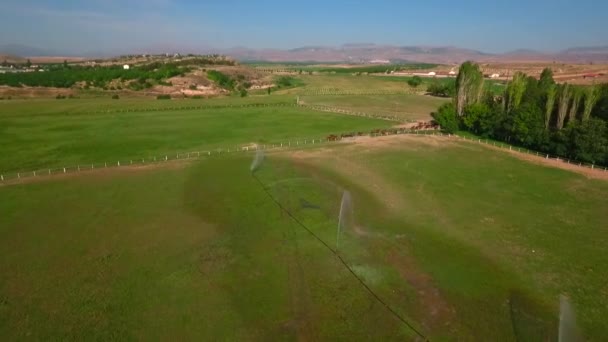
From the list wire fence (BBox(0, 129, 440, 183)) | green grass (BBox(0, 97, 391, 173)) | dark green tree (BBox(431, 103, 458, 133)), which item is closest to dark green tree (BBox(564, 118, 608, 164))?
dark green tree (BBox(431, 103, 458, 133))

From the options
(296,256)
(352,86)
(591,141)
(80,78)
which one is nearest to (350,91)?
(352,86)

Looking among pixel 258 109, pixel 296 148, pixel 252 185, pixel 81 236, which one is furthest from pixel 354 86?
pixel 81 236

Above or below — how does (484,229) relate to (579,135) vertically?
below

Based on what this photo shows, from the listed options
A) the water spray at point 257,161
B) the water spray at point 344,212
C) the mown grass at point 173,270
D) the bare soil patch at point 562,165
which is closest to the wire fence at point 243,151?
the bare soil patch at point 562,165

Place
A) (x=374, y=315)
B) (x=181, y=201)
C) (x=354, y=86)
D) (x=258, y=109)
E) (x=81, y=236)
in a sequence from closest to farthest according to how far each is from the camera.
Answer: (x=374, y=315) < (x=81, y=236) < (x=181, y=201) < (x=258, y=109) < (x=354, y=86)

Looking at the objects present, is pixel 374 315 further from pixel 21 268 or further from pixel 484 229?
pixel 21 268

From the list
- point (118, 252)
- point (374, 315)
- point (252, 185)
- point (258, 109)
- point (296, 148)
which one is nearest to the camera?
point (374, 315)

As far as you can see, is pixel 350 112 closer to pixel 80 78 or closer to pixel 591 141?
pixel 591 141
